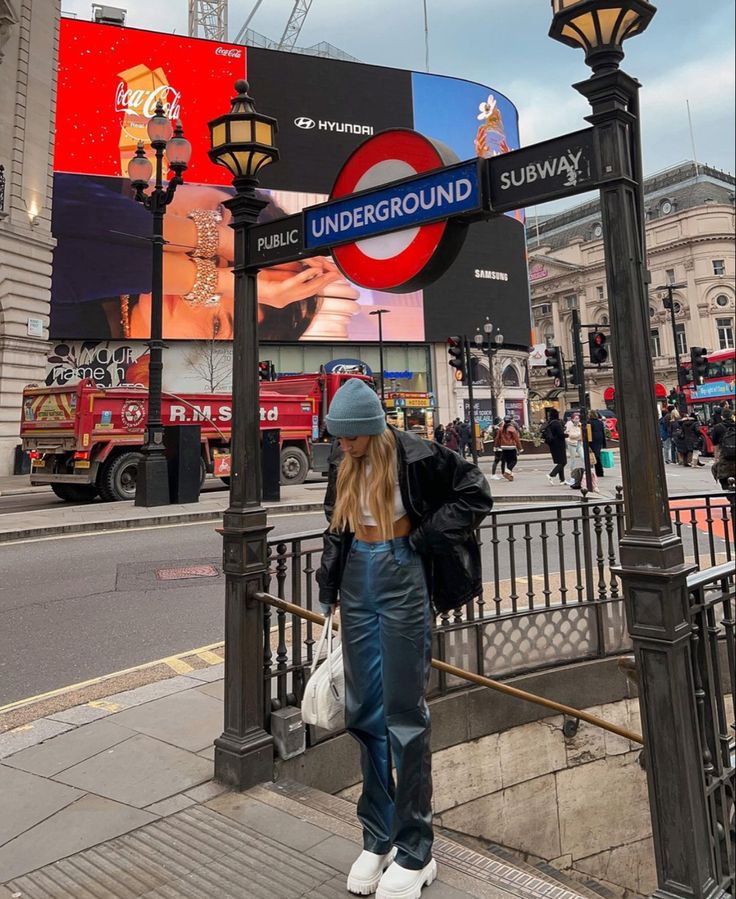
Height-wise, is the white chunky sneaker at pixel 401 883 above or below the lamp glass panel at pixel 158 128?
below

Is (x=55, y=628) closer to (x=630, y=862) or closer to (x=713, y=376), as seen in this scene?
(x=630, y=862)

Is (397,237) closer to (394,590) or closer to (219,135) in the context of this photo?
(219,135)

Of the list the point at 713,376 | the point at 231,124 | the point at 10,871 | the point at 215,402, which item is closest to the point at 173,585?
the point at 10,871

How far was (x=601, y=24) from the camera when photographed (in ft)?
7.47

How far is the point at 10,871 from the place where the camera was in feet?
8.57

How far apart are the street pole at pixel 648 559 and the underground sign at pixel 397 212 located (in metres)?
0.58

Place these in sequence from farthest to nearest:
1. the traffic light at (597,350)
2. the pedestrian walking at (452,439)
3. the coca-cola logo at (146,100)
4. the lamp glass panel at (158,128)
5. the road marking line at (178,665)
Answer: the coca-cola logo at (146,100) → the pedestrian walking at (452,439) → the traffic light at (597,350) → the lamp glass panel at (158,128) → the road marking line at (178,665)

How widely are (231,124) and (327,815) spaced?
3645 millimetres

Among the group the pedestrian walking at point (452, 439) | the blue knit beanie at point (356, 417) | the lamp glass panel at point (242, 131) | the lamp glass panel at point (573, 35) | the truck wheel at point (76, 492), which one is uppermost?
the pedestrian walking at point (452, 439)

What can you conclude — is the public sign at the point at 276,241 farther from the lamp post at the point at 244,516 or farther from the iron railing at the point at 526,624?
the iron railing at the point at 526,624

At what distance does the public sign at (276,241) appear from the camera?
3404 mm

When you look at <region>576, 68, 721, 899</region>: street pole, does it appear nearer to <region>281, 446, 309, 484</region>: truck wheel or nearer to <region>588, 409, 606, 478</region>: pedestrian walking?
<region>588, 409, 606, 478</region>: pedestrian walking

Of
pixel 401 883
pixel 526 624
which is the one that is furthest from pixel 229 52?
pixel 401 883

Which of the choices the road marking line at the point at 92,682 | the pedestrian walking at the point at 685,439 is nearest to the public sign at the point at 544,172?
the road marking line at the point at 92,682
